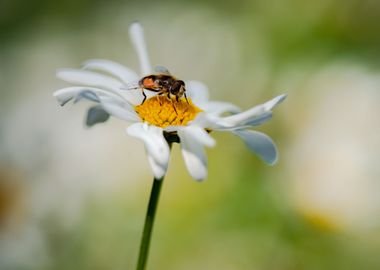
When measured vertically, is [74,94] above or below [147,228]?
above

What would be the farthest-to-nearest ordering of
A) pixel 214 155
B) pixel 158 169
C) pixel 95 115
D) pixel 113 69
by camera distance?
pixel 214 155 → pixel 113 69 → pixel 95 115 → pixel 158 169

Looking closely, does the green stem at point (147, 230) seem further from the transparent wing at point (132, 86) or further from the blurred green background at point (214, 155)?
the blurred green background at point (214, 155)

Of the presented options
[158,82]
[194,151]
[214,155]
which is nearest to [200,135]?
[194,151]

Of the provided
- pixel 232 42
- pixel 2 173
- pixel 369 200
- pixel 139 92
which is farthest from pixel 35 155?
pixel 232 42

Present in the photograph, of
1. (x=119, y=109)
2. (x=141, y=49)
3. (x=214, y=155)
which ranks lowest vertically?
(x=119, y=109)

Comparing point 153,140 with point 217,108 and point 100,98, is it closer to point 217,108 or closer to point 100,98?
point 100,98

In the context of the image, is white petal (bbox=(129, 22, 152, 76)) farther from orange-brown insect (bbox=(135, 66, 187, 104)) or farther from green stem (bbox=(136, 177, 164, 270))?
green stem (bbox=(136, 177, 164, 270))

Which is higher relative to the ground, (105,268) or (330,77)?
(330,77)

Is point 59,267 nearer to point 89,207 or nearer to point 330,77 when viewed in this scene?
point 89,207
